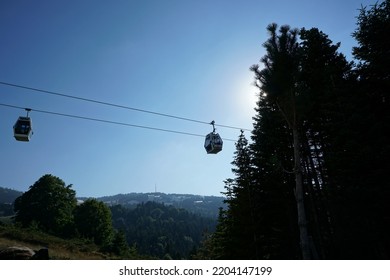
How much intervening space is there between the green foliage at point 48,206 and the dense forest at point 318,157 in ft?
152

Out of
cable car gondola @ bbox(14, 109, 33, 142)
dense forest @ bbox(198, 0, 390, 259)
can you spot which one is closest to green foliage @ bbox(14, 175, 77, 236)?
dense forest @ bbox(198, 0, 390, 259)

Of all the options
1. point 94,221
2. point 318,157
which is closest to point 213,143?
point 318,157

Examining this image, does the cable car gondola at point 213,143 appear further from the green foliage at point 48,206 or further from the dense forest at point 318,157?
the green foliage at point 48,206

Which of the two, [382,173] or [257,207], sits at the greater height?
[382,173]

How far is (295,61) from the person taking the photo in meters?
14.8

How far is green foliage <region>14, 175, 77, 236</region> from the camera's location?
5766 cm

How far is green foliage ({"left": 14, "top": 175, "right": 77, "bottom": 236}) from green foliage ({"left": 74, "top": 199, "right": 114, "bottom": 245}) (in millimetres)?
2130

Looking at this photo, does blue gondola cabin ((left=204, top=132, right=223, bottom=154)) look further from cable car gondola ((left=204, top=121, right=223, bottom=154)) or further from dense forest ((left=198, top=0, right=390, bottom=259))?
dense forest ((left=198, top=0, right=390, bottom=259))

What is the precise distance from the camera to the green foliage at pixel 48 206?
57656mm

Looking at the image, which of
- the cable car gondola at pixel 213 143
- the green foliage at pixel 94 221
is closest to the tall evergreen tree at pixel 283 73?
the cable car gondola at pixel 213 143

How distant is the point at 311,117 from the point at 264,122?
3964 millimetres
